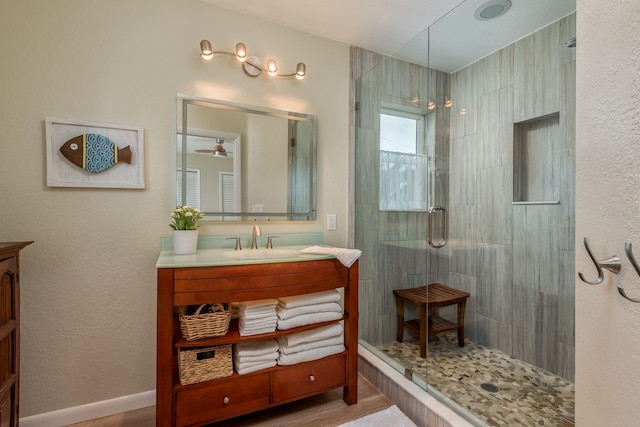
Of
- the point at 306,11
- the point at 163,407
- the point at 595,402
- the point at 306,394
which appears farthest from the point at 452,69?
the point at 163,407

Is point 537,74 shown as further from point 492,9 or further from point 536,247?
point 536,247

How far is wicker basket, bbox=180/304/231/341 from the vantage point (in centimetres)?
141

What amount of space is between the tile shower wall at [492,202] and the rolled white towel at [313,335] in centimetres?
62

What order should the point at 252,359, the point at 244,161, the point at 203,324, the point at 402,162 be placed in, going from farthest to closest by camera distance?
the point at 402,162 → the point at 244,161 → the point at 252,359 → the point at 203,324

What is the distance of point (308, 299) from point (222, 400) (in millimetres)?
639

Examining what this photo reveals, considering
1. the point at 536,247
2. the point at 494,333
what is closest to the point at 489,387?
the point at 494,333

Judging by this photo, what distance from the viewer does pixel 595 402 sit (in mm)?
837

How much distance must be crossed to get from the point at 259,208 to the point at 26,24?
1.51 metres

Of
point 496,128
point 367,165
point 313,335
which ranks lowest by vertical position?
point 313,335

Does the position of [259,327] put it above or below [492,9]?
below

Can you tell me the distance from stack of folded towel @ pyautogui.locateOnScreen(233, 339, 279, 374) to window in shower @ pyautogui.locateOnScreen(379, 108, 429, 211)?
1.28m

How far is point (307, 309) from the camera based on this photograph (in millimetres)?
1649

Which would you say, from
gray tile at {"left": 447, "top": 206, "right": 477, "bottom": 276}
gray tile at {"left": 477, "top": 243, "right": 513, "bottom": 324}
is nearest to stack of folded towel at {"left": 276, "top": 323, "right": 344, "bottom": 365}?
gray tile at {"left": 447, "top": 206, "right": 477, "bottom": 276}

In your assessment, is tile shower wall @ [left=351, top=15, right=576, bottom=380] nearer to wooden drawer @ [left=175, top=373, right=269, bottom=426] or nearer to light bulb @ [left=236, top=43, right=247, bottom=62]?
light bulb @ [left=236, top=43, right=247, bottom=62]
